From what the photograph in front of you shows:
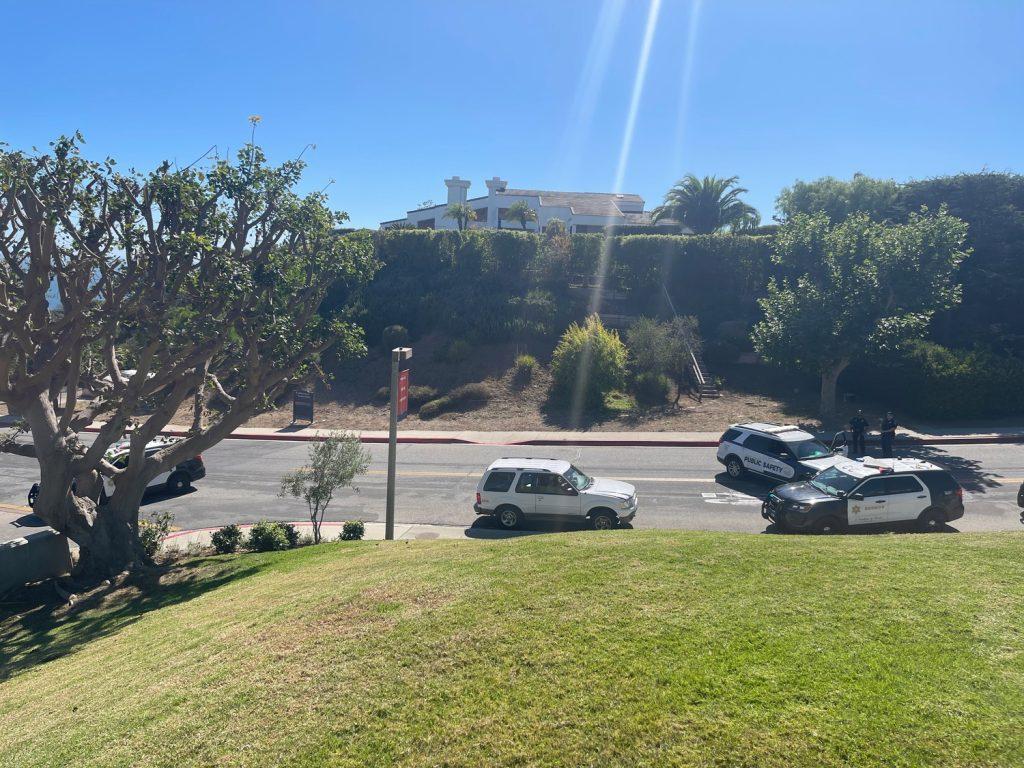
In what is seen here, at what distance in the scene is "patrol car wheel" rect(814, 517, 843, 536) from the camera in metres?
12.6

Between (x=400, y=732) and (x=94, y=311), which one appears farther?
(x=94, y=311)

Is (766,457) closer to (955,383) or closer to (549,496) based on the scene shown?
(549,496)

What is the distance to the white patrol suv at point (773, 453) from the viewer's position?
16.5 m

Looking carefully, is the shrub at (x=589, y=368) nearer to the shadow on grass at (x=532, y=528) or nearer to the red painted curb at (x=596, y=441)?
the red painted curb at (x=596, y=441)

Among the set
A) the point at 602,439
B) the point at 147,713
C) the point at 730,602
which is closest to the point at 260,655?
the point at 147,713

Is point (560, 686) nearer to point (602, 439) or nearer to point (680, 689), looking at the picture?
point (680, 689)

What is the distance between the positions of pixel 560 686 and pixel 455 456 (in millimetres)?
18114

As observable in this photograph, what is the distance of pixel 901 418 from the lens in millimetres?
25844

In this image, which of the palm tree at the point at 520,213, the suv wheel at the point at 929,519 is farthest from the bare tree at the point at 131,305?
the palm tree at the point at 520,213

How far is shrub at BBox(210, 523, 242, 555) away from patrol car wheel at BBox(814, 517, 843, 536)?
12.9 metres

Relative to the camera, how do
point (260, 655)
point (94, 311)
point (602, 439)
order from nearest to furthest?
point (260, 655), point (94, 311), point (602, 439)

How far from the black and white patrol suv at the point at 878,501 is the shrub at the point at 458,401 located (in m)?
18.9

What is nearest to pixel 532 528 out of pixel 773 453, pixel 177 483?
pixel 773 453

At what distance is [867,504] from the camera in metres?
12.7
